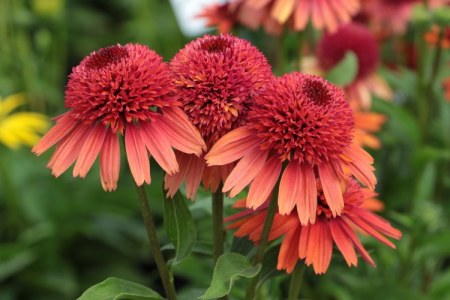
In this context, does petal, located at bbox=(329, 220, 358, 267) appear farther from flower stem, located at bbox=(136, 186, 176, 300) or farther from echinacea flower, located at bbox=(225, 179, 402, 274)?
flower stem, located at bbox=(136, 186, 176, 300)

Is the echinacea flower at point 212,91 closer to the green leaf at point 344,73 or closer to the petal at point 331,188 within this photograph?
the petal at point 331,188

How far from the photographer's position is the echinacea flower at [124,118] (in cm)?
73

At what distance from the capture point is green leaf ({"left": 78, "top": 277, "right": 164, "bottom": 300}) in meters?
0.74

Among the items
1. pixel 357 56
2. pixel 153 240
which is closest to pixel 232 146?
pixel 153 240

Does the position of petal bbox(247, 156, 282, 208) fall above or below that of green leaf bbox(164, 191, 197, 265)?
above

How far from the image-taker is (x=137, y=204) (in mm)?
1864

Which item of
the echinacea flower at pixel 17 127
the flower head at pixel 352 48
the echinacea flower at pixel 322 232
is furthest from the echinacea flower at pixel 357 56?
the echinacea flower at pixel 322 232

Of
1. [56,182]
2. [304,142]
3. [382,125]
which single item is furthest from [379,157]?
[304,142]

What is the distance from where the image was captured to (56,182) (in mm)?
1933

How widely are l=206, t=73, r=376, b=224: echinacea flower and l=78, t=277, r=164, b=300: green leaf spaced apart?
0.15 m

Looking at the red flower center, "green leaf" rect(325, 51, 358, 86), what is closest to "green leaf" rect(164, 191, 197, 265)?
the red flower center

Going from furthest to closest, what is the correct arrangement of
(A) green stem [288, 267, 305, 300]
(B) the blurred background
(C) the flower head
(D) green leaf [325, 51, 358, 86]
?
(C) the flower head
(B) the blurred background
(D) green leaf [325, 51, 358, 86]
(A) green stem [288, 267, 305, 300]

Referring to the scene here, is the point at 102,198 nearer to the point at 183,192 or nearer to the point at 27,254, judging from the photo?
the point at 27,254

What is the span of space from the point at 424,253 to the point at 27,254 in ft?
2.96
